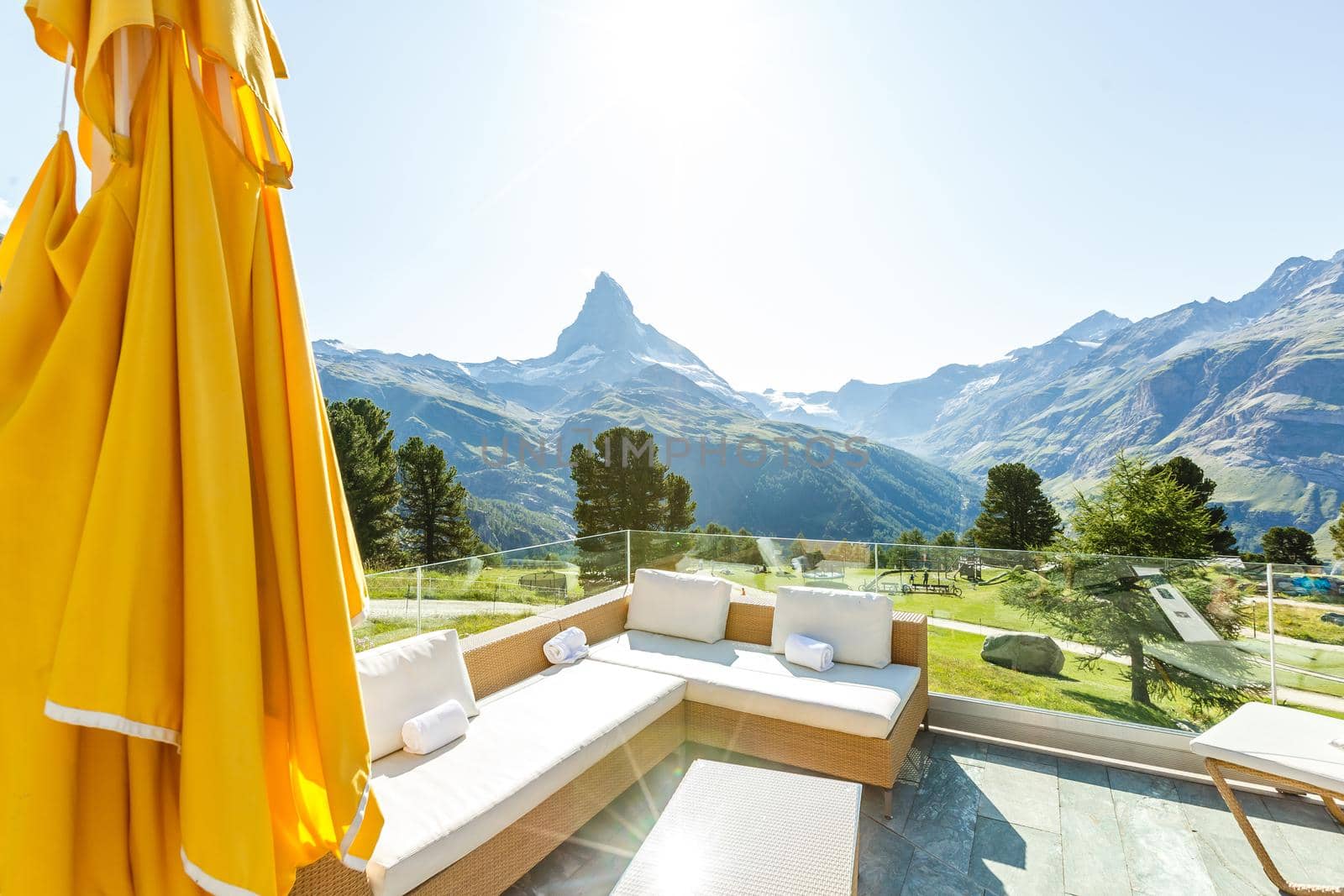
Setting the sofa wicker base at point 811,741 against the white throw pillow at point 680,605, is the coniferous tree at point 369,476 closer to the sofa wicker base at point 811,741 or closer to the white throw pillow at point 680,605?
the white throw pillow at point 680,605

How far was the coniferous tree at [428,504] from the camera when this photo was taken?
21.9m

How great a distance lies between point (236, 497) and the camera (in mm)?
891

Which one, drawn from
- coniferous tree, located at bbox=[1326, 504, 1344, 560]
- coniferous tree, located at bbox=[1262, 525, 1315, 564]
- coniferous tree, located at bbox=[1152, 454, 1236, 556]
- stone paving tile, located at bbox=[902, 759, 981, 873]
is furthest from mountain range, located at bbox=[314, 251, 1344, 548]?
coniferous tree, located at bbox=[1326, 504, 1344, 560]

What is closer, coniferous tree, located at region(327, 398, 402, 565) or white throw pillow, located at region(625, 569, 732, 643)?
white throw pillow, located at region(625, 569, 732, 643)

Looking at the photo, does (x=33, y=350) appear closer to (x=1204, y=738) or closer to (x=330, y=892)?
(x=330, y=892)

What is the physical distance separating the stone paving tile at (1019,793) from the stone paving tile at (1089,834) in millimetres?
43

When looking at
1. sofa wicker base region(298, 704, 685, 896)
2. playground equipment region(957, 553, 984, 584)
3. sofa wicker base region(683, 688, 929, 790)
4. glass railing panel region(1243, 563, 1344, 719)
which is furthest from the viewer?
playground equipment region(957, 553, 984, 584)

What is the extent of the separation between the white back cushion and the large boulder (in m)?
3.38

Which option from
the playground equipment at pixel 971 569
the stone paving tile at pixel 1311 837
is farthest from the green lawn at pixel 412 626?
the stone paving tile at pixel 1311 837

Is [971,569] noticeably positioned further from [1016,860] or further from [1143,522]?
[1143,522]

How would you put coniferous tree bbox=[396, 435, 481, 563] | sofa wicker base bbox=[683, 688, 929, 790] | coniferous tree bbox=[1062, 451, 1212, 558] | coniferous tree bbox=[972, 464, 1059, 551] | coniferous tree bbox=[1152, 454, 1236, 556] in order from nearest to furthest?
sofa wicker base bbox=[683, 688, 929, 790]
coniferous tree bbox=[1062, 451, 1212, 558]
coniferous tree bbox=[1152, 454, 1236, 556]
coniferous tree bbox=[396, 435, 481, 563]
coniferous tree bbox=[972, 464, 1059, 551]

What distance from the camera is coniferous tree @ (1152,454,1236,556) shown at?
66.8 ft

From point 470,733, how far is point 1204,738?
10.6 feet

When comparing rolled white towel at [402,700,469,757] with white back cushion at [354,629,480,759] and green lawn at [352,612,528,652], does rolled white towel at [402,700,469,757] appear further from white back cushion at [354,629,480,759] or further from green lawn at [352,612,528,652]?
green lawn at [352,612,528,652]
